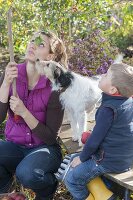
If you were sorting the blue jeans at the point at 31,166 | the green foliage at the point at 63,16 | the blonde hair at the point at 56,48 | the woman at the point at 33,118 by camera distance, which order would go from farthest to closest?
the green foliage at the point at 63,16
the blonde hair at the point at 56,48
the woman at the point at 33,118
the blue jeans at the point at 31,166

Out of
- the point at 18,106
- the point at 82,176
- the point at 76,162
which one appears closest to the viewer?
the point at 82,176

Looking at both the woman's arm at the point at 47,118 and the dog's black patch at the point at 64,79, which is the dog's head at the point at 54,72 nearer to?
the dog's black patch at the point at 64,79

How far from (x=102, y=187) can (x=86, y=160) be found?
258 millimetres

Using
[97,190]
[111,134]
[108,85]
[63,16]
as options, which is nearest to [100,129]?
[111,134]

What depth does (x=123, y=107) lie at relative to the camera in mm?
2666

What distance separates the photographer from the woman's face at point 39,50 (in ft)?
10.2

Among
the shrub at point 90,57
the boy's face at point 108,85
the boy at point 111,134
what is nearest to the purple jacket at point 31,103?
the boy at point 111,134

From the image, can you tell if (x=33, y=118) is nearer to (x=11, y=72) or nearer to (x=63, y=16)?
(x=11, y=72)

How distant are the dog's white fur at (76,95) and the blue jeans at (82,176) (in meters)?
0.55

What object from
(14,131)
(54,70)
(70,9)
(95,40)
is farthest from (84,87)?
(95,40)

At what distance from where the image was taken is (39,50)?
3.16 m

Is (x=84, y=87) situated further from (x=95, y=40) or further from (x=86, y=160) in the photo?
(x=95, y=40)

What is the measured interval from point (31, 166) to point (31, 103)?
54cm

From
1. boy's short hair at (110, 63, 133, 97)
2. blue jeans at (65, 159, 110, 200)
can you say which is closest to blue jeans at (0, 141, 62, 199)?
blue jeans at (65, 159, 110, 200)
